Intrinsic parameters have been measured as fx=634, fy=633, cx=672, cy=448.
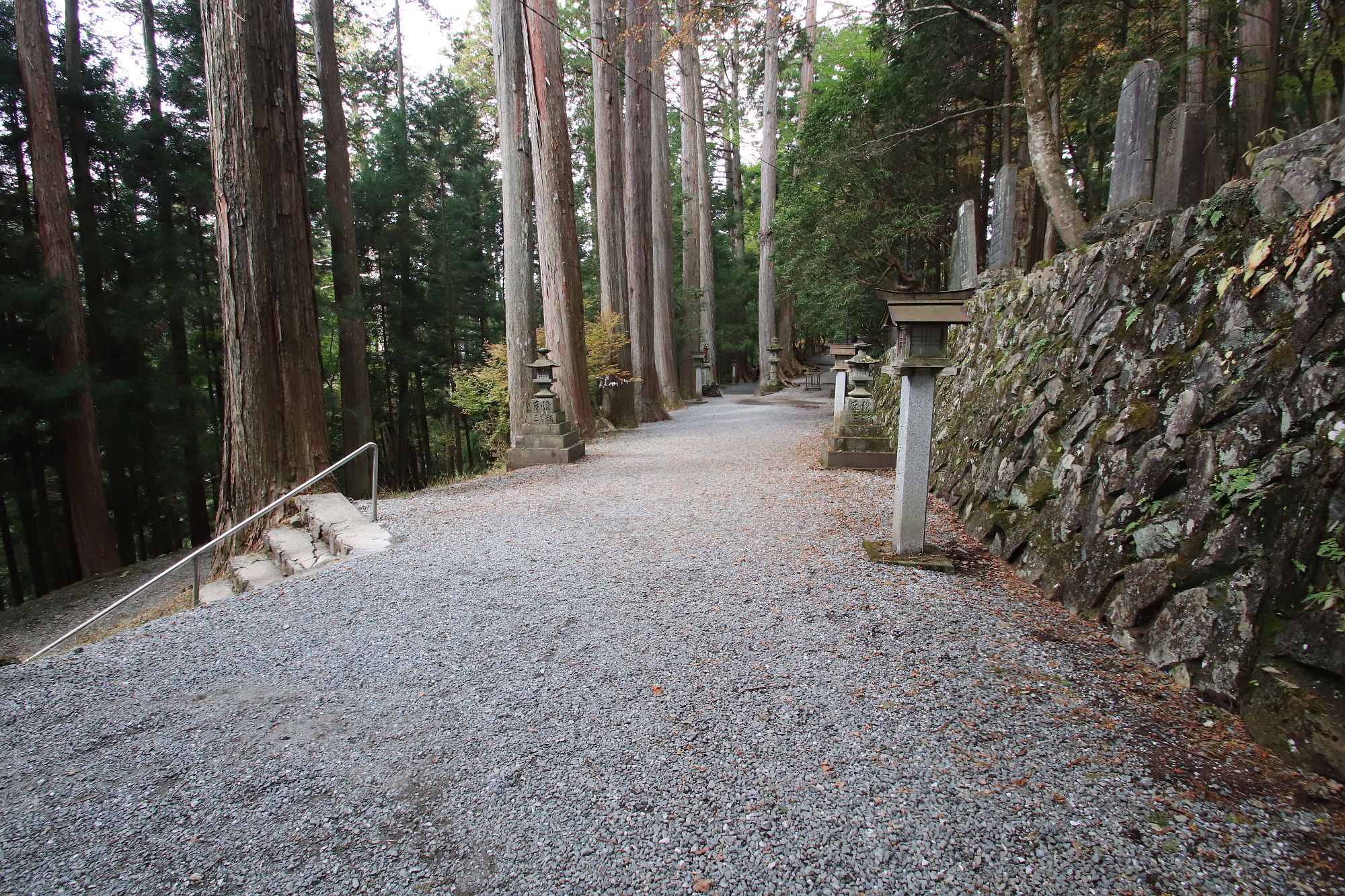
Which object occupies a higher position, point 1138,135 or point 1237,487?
point 1138,135

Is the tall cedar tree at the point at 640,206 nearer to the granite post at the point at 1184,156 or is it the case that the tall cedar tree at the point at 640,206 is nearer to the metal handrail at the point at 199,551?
the metal handrail at the point at 199,551

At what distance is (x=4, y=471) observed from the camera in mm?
9555

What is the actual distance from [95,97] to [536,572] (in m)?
12.3

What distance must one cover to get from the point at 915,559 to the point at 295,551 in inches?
172

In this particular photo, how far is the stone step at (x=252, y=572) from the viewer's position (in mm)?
4535

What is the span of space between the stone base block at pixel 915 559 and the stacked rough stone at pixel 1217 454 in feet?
1.24

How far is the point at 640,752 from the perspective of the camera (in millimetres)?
2080

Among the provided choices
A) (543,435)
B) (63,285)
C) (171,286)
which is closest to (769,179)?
(543,435)

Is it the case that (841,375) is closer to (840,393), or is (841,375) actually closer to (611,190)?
(840,393)

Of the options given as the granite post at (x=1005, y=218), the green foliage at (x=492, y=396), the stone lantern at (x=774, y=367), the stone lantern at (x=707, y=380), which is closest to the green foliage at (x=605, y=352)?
the green foliage at (x=492, y=396)

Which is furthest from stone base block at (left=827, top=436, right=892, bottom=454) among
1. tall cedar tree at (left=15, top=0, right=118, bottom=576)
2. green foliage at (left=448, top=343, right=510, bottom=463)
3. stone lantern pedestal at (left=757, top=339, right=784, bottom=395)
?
stone lantern pedestal at (left=757, top=339, right=784, bottom=395)

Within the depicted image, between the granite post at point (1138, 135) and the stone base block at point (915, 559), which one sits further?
the granite post at point (1138, 135)

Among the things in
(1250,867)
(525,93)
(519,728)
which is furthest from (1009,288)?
(525,93)

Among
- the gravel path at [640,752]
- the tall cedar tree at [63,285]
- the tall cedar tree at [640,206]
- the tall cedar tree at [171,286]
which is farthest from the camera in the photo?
the tall cedar tree at [640,206]
